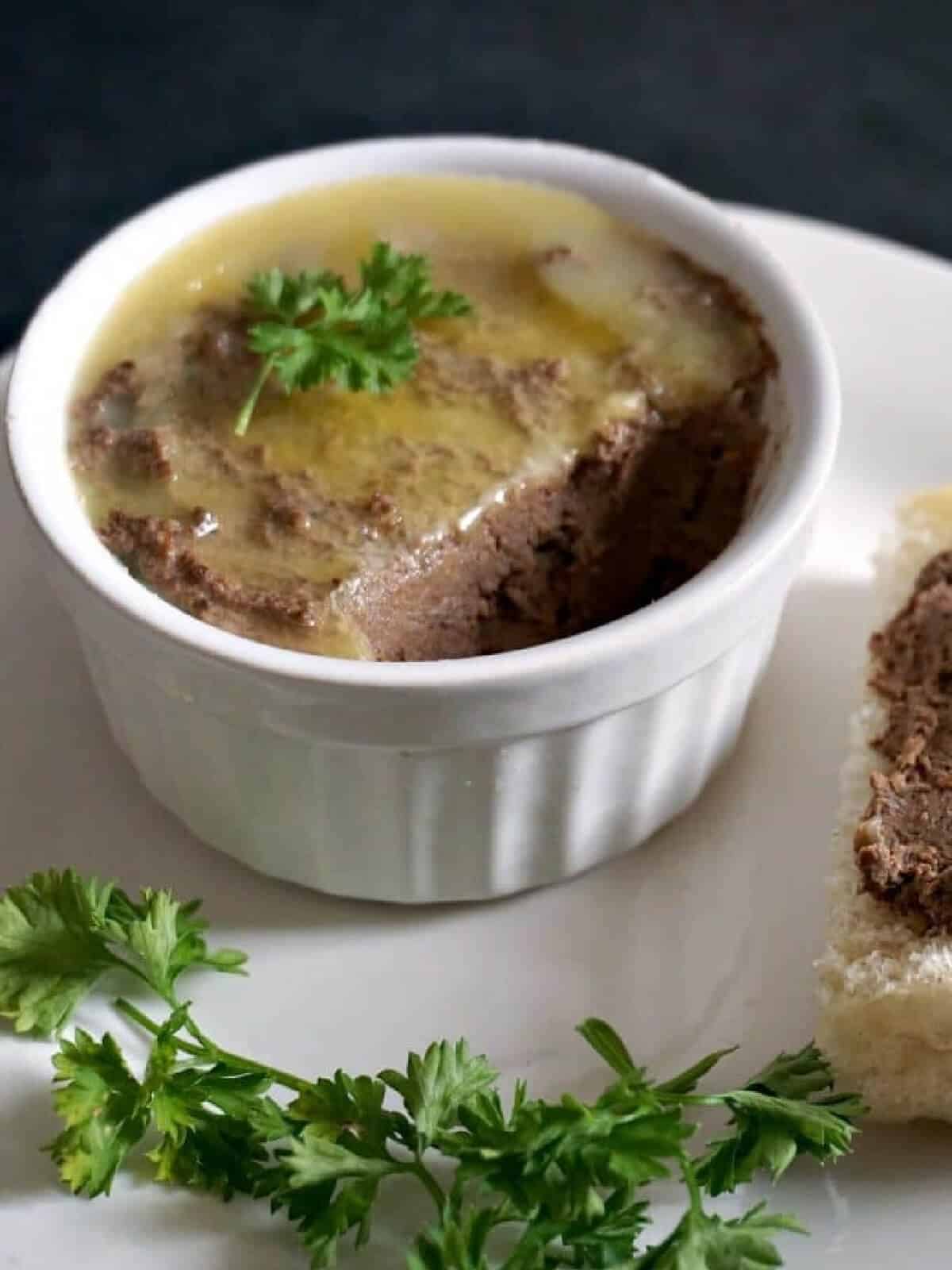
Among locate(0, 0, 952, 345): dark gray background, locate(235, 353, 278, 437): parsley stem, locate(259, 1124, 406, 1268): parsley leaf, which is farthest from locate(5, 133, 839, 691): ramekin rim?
locate(0, 0, 952, 345): dark gray background

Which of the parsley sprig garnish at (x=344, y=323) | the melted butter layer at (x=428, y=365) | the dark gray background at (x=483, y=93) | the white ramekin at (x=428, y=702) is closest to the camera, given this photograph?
the white ramekin at (x=428, y=702)

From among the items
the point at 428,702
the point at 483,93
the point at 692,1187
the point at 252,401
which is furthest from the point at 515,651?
the point at 483,93

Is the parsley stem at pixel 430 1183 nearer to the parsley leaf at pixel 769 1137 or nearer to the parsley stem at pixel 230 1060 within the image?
the parsley stem at pixel 230 1060

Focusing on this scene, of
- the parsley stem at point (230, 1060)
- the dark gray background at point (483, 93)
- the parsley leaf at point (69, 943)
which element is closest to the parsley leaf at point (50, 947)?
the parsley leaf at point (69, 943)

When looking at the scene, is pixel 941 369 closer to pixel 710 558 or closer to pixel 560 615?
pixel 710 558

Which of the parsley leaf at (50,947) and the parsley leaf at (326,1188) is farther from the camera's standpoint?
the parsley leaf at (50,947)

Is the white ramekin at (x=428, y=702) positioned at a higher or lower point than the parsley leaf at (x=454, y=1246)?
higher

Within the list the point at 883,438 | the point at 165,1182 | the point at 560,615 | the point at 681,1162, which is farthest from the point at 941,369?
the point at 165,1182

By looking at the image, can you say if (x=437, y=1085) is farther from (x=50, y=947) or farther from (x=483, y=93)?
(x=483, y=93)
